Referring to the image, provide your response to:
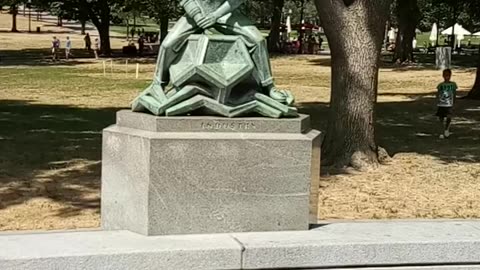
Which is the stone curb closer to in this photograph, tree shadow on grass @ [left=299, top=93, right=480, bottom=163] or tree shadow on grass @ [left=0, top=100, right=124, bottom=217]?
tree shadow on grass @ [left=0, top=100, right=124, bottom=217]

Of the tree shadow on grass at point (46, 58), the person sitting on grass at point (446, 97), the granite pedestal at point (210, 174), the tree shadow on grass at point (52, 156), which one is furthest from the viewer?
the tree shadow on grass at point (46, 58)

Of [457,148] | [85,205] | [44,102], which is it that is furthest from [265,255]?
[44,102]

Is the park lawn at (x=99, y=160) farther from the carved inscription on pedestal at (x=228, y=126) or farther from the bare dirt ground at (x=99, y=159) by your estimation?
the carved inscription on pedestal at (x=228, y=126)

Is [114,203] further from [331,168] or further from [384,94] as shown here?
[384,94]

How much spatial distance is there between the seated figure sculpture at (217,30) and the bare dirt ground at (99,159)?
9.18ft

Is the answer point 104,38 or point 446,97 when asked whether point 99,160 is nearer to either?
point 446,97

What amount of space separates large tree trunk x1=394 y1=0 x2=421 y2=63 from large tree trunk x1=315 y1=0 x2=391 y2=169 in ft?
113

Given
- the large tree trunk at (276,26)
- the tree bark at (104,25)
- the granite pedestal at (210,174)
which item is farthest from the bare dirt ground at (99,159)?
the large tree trunk at (276,26)

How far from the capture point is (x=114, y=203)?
19.9 ft

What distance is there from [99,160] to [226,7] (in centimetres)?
684

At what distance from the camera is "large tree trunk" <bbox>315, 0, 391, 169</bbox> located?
12.0 meters

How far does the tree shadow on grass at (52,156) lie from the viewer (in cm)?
1004

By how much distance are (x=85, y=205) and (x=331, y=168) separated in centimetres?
415

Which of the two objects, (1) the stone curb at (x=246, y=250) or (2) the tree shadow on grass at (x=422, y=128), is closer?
(1) the stone curb at (x=246, y=250)
